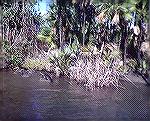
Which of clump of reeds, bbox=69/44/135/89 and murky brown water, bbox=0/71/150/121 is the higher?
clump of reeds, bbox=69/44/135/89

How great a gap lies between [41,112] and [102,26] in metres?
0.84

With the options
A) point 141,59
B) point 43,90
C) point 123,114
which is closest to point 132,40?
point 141,59

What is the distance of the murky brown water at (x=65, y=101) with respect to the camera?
3496 mm

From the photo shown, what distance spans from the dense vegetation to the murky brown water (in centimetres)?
10

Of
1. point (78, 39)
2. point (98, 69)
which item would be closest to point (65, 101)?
point (98, 69)

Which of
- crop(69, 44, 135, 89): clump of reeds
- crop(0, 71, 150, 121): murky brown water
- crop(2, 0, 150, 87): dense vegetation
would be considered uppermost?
crop(2, 0, 150, 87): dense vegetation

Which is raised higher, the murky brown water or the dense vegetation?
the dense vegetation

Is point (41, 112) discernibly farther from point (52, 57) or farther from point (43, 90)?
point (52, 57)

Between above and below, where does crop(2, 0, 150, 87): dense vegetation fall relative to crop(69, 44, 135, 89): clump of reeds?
above

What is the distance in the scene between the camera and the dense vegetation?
3498 millimetres

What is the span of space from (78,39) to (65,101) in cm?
51

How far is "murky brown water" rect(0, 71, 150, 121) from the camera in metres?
3.50

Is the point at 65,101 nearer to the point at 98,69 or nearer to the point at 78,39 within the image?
the point at 98,69

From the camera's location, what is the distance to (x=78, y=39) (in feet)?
11.6
